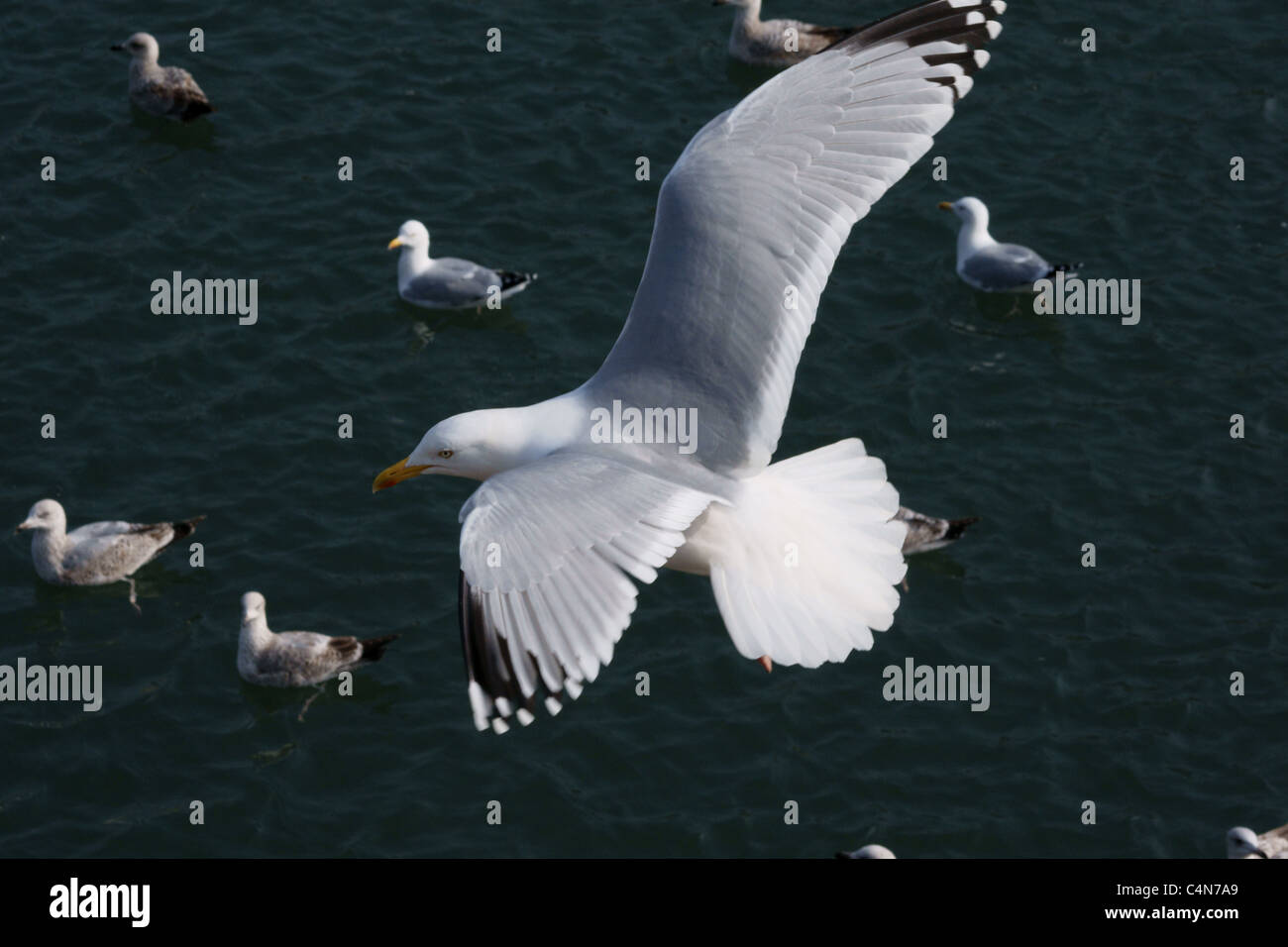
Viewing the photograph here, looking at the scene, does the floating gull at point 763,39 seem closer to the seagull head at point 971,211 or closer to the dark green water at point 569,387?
the dark green water at point 569,387

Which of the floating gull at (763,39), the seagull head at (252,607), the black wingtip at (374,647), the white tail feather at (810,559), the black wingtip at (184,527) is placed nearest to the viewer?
the white tail feather at (810,559)

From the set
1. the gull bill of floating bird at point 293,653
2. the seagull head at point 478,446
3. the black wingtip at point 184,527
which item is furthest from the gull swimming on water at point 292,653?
the seagull head at point 478,446

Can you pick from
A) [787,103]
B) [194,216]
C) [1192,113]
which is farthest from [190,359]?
[1192,113]

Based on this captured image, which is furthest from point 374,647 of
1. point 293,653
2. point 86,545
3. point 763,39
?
point 763,39

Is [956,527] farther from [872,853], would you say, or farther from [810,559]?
[810,559]

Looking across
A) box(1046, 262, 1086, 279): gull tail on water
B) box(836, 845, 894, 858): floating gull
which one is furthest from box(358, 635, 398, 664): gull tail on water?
box(1046, 262, 1086, 279): gull tail on water

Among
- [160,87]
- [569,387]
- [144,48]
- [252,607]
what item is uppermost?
[144,48]
